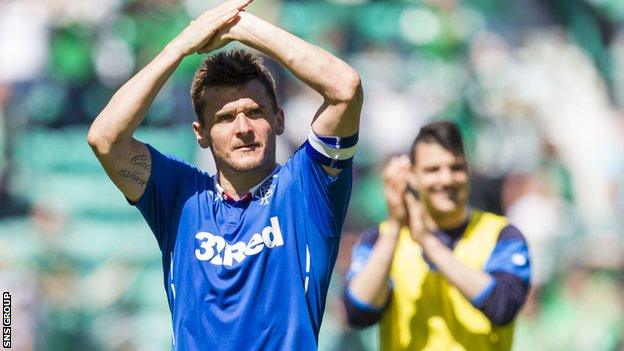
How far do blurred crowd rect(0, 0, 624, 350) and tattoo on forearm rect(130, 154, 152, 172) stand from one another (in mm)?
5920

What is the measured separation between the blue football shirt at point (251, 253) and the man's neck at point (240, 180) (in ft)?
0.09

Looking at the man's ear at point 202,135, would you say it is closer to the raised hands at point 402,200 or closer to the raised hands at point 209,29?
the raised hands at point 209,29

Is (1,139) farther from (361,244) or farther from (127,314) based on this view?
(361,244)

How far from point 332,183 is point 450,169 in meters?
1.68

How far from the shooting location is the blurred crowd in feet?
35.1

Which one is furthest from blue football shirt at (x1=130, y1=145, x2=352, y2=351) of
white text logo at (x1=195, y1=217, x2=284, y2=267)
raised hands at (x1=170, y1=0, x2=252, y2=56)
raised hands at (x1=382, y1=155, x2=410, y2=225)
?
raised hands at (x1=382, y1=155, x2=410, y2=225)

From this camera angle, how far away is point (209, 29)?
4.42 metres

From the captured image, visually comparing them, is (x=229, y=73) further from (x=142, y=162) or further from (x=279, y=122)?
(x=142, y=162)

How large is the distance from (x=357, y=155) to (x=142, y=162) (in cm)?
624

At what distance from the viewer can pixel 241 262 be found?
449cm

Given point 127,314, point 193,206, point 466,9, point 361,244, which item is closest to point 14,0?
point 127,314

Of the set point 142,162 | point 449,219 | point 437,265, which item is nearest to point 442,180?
point 449,219

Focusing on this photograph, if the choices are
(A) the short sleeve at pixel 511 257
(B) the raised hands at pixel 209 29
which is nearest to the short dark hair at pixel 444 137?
(A) the short sleeve at pixel 511 257

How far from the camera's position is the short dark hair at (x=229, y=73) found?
457 centimetres
